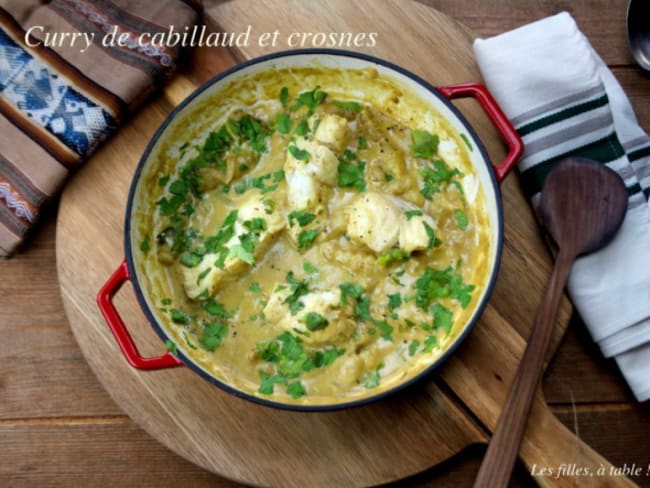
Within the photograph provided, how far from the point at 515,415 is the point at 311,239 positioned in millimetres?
847

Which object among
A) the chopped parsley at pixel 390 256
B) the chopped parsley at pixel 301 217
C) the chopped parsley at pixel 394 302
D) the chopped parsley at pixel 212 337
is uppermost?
the chopped parsley at pixel 301 217

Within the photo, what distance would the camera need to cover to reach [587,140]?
7.86ft

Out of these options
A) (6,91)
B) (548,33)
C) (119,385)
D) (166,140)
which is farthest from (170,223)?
(548,33)

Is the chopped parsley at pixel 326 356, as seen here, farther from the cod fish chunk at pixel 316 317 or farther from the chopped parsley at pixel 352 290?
the chopped parsley at pixel 352 290

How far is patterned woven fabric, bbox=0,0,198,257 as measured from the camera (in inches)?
93.0

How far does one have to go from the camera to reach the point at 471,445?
2232 mm

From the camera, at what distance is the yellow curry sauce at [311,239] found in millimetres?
2211

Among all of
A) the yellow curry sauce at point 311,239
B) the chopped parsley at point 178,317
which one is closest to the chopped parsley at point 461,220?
the yellow curry sauce at point 311,239

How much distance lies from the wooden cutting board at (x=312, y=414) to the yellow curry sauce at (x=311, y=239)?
0.37 ft

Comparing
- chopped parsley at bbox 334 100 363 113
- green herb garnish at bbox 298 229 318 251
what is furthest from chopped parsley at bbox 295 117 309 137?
green herb garnish at bbox 298 229 318 251

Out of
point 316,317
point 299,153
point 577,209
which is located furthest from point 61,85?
point 577,209

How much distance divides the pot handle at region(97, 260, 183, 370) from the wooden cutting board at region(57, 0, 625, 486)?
0.26m

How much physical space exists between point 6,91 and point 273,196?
40.1 inches

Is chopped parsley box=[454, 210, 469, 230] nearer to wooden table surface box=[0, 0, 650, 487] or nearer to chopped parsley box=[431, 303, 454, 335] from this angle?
chopped parsley box=[431, 303, 454, 335]
